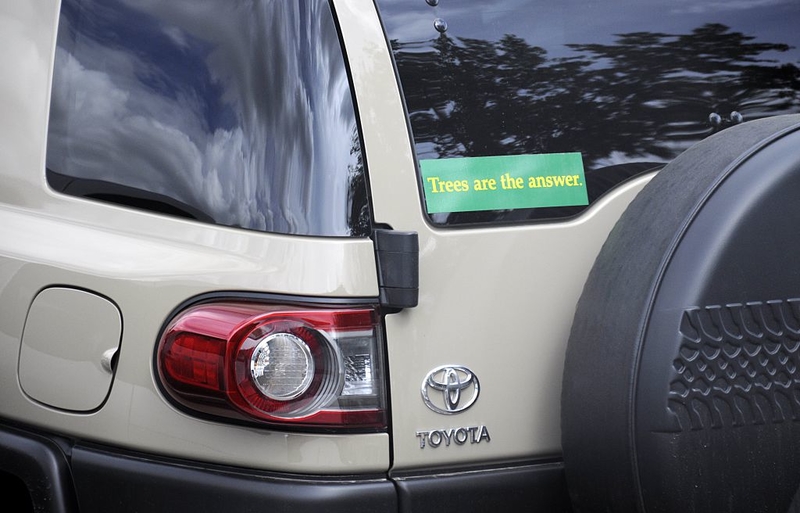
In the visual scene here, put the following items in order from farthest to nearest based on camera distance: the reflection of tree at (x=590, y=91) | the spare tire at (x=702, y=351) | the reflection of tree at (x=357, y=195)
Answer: the reflection of tree at (x=590, y=91) < the reflection of tree at (x=357, y=195) < the spare tire at (x=702, y=351)

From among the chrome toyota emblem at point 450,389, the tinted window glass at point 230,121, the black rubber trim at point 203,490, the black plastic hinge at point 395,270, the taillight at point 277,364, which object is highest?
the tinted window glass at point 230,121

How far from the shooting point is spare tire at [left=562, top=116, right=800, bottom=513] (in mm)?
1529

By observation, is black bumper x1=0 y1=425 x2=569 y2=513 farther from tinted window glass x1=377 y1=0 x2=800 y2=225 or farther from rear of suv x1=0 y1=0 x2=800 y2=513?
tinted window glass x1=377 y1=0 x2=800 y2=225

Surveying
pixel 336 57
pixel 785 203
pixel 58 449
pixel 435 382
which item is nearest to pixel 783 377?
pixel 785 203

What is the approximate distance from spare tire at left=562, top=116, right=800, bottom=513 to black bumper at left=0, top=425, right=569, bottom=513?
0.15m

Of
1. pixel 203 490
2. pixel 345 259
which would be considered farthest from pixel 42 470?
pixel 345 259

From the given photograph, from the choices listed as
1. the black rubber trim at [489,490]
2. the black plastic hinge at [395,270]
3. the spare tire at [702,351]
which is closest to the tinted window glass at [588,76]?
the black plastic hinge at [395,270]

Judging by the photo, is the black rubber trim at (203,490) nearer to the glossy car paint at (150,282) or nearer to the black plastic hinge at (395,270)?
the glossy car paint at (150,282)

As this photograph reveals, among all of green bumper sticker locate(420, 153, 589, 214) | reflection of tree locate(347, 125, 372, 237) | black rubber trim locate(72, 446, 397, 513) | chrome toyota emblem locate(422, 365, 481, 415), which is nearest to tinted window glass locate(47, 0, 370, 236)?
reflection of tree locate(347, 125, 372, 237)

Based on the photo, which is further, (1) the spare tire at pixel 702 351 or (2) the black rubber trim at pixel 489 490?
(2) the black rubber trim at pixel 489 490

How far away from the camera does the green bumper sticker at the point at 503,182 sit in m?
1.72

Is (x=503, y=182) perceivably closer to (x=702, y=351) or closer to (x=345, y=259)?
(x=345, y=259)

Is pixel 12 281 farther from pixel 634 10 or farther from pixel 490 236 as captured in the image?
pixel 634 10

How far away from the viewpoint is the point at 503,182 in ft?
5.77
